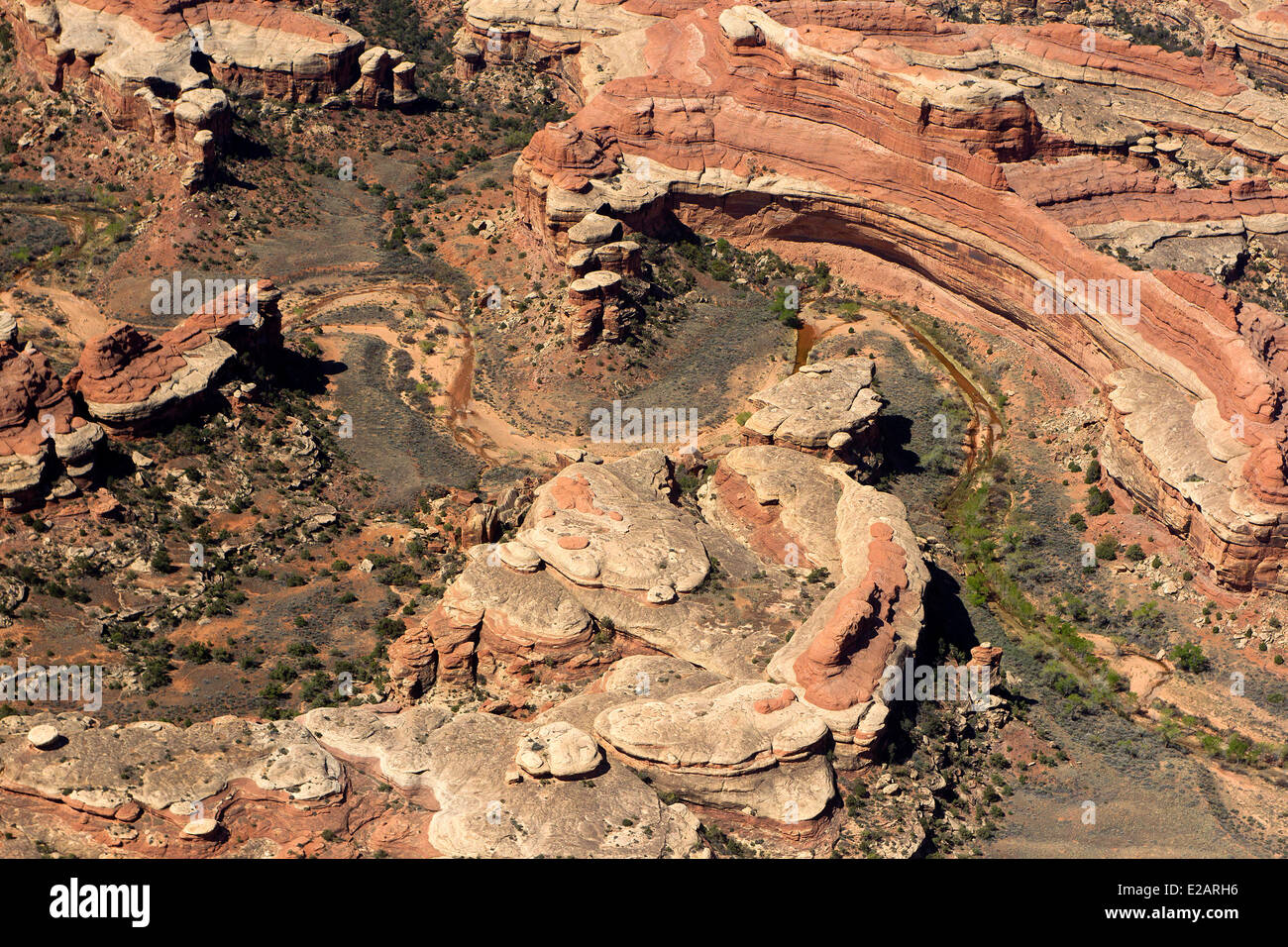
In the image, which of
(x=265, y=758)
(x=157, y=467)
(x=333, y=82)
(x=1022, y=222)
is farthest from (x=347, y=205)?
(x=265, y=758)

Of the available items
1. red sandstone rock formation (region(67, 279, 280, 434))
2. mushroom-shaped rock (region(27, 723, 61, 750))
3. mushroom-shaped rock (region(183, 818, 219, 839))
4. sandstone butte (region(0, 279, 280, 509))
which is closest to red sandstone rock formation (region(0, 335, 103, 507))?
sandstone butte (region(0, 279, 280, 509))

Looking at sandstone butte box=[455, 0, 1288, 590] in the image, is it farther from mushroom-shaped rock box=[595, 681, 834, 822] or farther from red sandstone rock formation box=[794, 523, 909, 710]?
mushroom-shaped rock box=[595, 681, 834, 822]

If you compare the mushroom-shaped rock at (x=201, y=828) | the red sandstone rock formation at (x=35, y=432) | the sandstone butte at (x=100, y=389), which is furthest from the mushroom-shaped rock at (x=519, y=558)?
the red sandstone rock formation at (x=35, y=432)

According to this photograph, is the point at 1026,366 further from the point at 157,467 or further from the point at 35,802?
the point at 35,802

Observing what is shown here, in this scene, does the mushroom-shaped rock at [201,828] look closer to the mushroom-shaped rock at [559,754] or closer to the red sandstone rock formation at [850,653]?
the mushroom-shaped rock at [559,754]

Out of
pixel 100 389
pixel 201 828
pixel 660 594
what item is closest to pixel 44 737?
pixel 201 828

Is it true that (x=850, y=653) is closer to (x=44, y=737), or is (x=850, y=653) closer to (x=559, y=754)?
(x=559, y=754)
